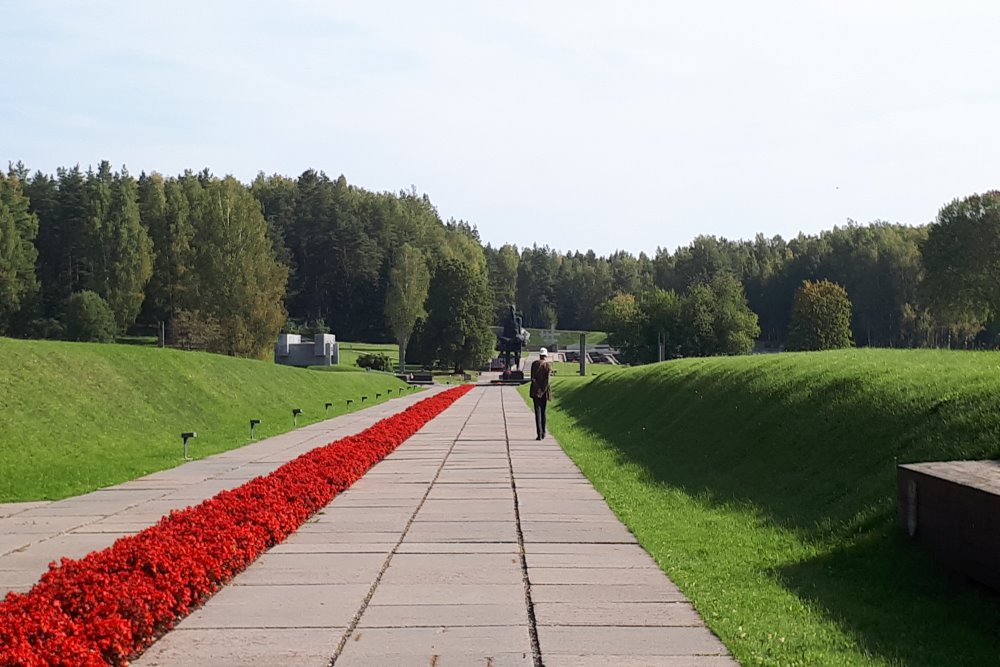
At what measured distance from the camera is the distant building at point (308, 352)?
92688 mm

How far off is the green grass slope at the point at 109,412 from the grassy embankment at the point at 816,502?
9271 mm

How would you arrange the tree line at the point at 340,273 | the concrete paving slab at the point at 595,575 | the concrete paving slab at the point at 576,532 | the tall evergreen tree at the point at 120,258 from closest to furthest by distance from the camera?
the concrete paving slab at the point at 595,575
the concrete paving slab at the point at 576,532
the tree line at the point at 340,273
the tall evergreen tree at the point at 120,258

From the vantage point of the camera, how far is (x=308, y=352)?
309 feet

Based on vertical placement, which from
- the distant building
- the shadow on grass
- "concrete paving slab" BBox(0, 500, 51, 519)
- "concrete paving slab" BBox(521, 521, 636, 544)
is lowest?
"concrete paving slab" BBox(0, 500, 51, 519)

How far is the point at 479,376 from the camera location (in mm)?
100562

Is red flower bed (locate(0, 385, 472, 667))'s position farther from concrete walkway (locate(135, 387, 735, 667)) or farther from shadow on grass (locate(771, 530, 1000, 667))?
shadow on grass (locate(771, 530, 1000, 667))

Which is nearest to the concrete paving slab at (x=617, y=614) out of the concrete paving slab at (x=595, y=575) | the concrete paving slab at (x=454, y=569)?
the concrete paving slab at (x=595, y=575)

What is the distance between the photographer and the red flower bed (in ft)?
20.7

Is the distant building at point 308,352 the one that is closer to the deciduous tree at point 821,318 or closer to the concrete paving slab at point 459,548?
the deciduous tree at point 821,318

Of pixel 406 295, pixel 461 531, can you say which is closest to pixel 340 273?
pixel 406 295

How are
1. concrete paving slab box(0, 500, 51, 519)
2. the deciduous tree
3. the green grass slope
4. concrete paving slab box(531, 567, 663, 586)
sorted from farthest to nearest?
the deciduous tree → the green grass slope → concrete paving slab box(0, 500, 51, 519) → concrete paving slab box(531, 567, 663, 586)

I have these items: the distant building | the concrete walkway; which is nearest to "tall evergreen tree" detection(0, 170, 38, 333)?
the distant building

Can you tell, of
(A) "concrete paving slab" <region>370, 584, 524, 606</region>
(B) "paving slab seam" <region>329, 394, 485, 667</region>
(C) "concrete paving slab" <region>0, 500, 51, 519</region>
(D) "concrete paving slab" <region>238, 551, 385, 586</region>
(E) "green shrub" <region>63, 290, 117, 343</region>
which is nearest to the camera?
(B) "paving slab seam" <region>329, 394, 485, 667</region>

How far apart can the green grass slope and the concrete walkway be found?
259 inches
